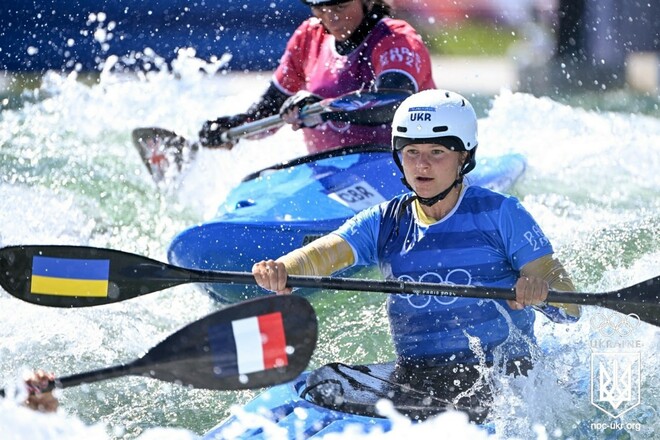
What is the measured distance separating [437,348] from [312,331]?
718 mm

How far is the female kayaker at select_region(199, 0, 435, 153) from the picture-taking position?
6.33 meters

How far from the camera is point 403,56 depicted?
637 centimetres

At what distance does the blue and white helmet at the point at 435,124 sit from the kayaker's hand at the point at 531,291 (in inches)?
23.1

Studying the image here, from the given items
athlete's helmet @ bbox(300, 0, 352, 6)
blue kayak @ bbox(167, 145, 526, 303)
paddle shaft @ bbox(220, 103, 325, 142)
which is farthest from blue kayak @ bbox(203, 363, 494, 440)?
paddle shaft @ bbox(220, 103, 325, 142)

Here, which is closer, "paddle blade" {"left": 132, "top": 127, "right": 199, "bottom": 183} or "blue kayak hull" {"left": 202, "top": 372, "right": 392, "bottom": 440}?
"blue kayak hull" {"left": 202, "top": 372, "right": 392, "bottom": 440}

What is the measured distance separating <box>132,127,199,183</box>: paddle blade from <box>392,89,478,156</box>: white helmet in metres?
3.86

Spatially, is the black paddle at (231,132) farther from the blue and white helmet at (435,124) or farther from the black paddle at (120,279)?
the black paddle at (120,279)

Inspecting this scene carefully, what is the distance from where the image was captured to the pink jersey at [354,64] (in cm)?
640

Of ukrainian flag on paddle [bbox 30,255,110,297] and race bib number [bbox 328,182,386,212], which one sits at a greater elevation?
race bib number [bbox 328,182,386,212]

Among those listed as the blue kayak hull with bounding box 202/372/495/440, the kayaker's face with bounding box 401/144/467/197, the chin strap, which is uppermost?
the kayaker's face with bounding box 401/144/467/197

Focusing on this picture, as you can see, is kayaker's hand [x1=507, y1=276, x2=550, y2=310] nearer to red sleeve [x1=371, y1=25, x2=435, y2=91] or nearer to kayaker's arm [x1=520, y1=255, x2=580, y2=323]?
kayaker's arm [x1=520, y1=255, x2=580, y2=323]

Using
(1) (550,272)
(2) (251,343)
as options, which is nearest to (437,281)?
(1) (550,272)

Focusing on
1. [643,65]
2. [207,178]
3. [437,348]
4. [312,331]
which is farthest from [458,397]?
[643,65]

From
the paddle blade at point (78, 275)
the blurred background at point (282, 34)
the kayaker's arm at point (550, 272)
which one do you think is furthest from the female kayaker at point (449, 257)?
the blurred background at point (282, 34)
